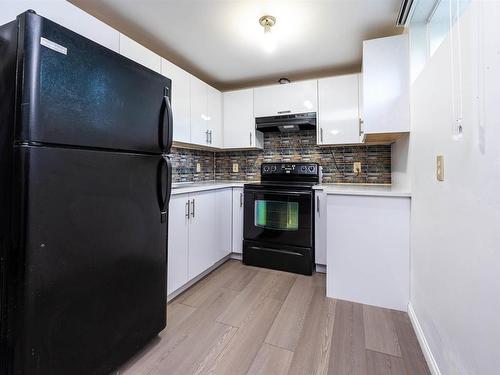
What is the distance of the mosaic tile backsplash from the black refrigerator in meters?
1.60

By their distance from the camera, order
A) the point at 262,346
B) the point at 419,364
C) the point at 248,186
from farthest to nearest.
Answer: the point at 248,186 < the point at 262,346 < the point at 419,364

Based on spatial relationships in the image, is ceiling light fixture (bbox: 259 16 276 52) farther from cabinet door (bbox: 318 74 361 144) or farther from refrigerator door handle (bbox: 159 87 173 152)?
refrigerator door handle (bbox: 159 87 173 152)

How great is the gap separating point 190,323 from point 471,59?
1.97 meters

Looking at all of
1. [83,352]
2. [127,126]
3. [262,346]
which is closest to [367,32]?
[127,126]

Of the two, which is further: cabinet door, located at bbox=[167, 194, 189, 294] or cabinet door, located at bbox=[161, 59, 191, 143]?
cabinet door, located at bbox=[161, 59, 191, 143]

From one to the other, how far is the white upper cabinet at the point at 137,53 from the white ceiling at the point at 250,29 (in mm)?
187

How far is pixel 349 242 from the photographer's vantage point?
75.4 inches

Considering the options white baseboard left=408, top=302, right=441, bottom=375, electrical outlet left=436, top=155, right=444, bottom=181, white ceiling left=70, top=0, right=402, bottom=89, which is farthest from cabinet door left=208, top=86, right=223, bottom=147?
white baseboard left=408, top=302, right=441, bottom=375

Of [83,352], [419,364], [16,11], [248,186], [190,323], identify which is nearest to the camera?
[83,352]

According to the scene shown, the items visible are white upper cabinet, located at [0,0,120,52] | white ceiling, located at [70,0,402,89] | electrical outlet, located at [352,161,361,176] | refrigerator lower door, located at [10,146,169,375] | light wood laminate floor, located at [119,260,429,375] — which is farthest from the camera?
electrical outlet, located at [352,161,361,176]

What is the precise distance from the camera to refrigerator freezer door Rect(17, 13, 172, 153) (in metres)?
0.84

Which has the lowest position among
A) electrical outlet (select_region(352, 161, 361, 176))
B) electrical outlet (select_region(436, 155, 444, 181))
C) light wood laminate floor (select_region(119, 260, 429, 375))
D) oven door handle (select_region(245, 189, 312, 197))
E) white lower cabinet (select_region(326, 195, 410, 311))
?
light wood laminate floor (select_region(119, 260, 429, 375))

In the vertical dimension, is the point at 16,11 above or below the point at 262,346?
above

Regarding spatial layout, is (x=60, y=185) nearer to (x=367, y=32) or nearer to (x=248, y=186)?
(x=248, y=186)
